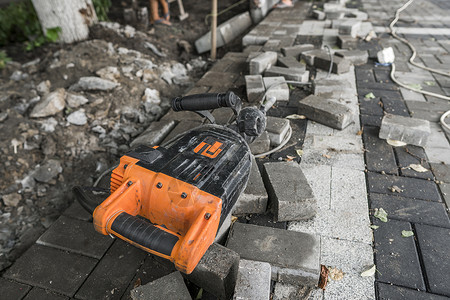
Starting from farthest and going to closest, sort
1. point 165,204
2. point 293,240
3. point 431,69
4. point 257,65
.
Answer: point 431,69, point 257,65, point 293,240, point 165,204

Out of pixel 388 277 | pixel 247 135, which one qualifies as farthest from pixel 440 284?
pixel 247 135

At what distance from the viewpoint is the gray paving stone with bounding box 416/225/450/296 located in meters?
1.85

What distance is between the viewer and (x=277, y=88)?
3.71 meters

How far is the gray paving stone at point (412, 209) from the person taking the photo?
2.26 meters

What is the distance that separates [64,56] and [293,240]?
3983 millimetres

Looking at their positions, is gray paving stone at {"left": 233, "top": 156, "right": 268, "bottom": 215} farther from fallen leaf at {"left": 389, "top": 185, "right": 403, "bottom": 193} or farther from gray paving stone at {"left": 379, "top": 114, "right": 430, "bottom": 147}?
gray paving stone at {"left": 379, "top": 114, "right": 430, "bottom": 147}

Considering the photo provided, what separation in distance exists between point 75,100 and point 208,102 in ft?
7.89

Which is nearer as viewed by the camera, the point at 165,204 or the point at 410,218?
the point at 165,204

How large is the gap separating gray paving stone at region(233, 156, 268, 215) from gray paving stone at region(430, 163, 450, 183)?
164cm

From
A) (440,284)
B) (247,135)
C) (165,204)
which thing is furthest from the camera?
(247,135)

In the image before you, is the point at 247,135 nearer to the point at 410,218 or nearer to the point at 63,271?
the point at 410,218

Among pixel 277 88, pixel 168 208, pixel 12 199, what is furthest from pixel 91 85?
pixel 168 208

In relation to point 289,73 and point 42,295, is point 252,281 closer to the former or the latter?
point 42,295

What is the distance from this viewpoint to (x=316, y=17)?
692cm
